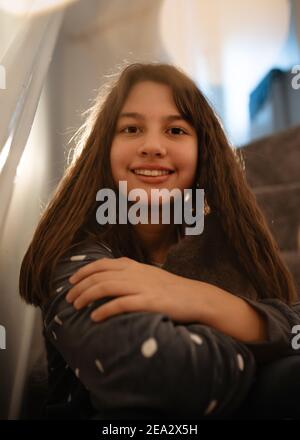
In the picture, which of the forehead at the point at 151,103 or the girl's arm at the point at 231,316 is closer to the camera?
the girl's arm at the point at 231,316

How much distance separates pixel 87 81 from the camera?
0.72 meters

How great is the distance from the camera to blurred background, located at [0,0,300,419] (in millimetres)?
666

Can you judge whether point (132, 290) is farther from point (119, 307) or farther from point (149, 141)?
point (149, 141)

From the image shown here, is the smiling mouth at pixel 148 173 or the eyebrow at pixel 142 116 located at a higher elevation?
the eyebrow at pixel 142 116

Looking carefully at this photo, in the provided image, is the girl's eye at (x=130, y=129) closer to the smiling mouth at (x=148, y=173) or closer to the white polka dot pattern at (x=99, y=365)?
the smiling mouth at (x=148, y=173)

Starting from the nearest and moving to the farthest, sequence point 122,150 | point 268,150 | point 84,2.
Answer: point 122,150
point 84,2
point 268,150

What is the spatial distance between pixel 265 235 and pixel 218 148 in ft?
0.52

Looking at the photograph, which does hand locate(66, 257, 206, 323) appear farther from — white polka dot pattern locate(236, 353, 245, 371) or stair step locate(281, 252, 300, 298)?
stair step locate(281, 252, 300, 298)

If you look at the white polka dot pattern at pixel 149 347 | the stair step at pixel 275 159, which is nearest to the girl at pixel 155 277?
the white polka dot pattern at pixel 149 347

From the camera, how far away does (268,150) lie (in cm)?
94

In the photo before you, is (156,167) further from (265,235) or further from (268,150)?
(268,150)

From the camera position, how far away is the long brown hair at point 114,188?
24.0 inches

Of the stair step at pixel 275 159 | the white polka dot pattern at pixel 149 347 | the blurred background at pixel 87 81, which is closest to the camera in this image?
the white polka dot pattern at pixel 149 347
